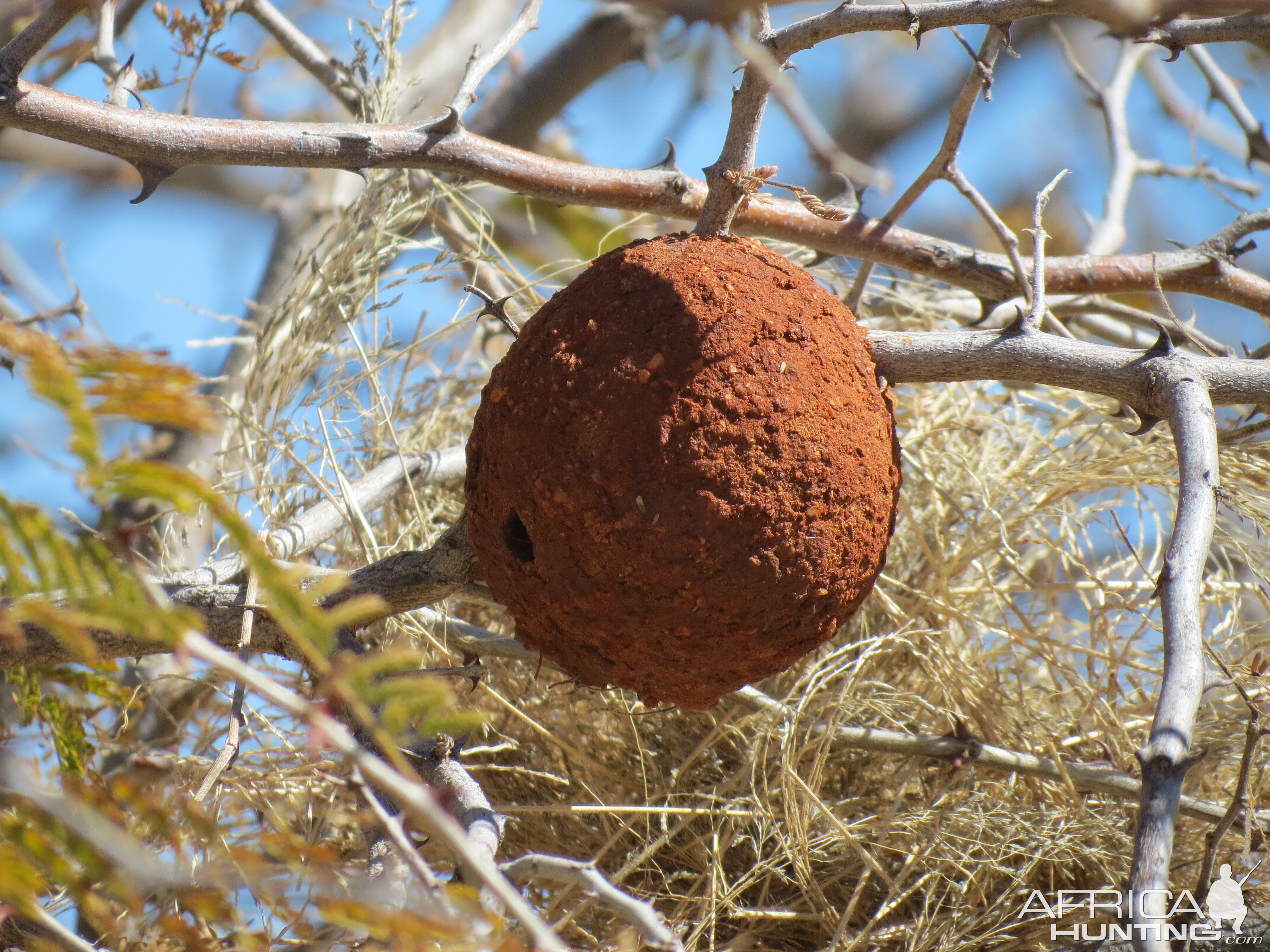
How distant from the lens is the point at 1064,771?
2023mm

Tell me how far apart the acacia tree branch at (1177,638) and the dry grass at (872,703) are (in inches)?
16.9

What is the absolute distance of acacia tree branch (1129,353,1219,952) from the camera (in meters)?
1.21

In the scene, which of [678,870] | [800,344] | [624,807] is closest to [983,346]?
[800,344]

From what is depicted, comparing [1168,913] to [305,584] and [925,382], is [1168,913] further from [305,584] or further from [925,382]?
[305,584]

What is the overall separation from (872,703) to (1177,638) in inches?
32.3

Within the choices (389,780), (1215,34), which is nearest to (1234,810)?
(1215,34)

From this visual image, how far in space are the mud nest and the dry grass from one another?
1.58 feet

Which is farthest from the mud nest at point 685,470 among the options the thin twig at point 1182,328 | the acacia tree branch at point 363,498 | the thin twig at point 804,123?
the thin twig at point 1182,328

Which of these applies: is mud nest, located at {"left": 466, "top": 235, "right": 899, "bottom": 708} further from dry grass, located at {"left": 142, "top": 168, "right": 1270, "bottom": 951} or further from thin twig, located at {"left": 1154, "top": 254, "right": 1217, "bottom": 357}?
thin twig, located at {"left": 1154, "top": 254, "right": 1217, "bottom": 357}

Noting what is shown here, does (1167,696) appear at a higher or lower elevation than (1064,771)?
higher

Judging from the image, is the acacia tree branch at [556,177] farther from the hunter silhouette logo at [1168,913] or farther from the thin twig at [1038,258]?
the hunter silhouette logo at [1168,913]

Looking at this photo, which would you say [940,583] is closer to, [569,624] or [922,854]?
[922,854]

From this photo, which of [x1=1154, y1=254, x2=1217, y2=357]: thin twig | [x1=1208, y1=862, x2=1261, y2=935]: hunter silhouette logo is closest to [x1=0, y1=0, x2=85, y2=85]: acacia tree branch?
[x1=1154, y1=254, x2=1217, y2=357]: thin twig

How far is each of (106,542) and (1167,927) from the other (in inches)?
53.4
